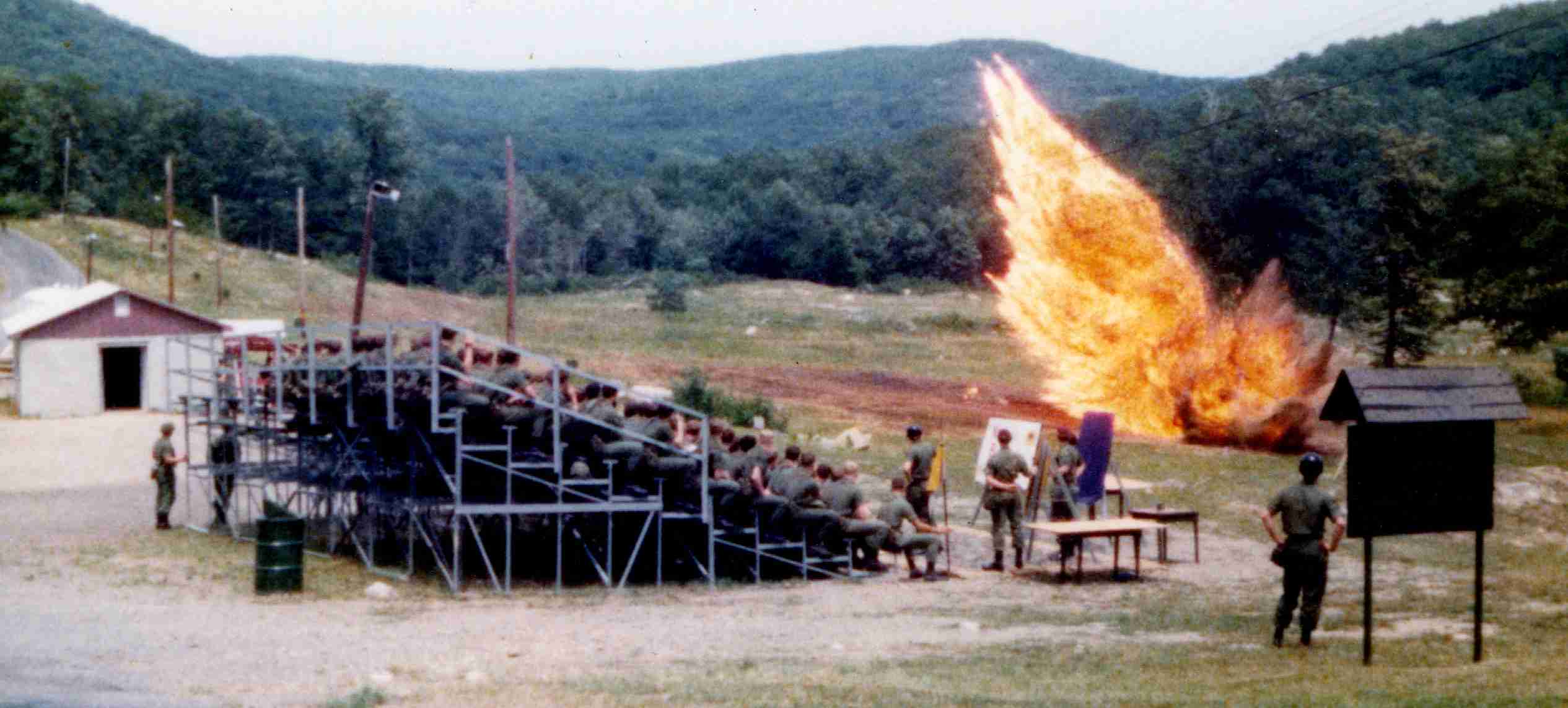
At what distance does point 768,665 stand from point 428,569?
9.52 metres

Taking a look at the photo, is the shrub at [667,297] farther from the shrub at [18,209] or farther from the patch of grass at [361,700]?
the patch of grass at [361,700]

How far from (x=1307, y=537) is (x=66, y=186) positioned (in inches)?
3911

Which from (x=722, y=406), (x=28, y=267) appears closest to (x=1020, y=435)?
(x=722, y=406)

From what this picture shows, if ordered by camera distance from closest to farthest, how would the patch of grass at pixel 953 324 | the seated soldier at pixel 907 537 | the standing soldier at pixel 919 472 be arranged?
1. the seated soldier at pixel 907 537
2. the standing soldier at pixel 919 472
3. the patch of grass at pixel 953 324

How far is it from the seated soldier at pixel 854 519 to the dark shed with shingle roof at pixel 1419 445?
7777 mm

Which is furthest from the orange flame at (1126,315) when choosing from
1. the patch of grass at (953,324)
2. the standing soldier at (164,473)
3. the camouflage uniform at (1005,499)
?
the patch of grass at (953,324)

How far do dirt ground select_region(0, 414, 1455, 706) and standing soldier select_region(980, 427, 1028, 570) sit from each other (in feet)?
1.50

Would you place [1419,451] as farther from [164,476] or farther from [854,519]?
[164,476]

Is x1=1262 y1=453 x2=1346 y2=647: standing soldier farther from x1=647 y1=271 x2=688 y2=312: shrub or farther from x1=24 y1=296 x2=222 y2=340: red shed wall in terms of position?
x1=647 y1=271 x2=688 y2=312: shrub

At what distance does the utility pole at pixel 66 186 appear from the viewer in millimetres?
99250

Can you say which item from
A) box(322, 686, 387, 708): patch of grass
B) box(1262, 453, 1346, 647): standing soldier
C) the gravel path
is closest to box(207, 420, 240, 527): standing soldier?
box(322, 686, 387, 708): patch of grass

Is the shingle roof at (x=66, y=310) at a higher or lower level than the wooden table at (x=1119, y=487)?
higher

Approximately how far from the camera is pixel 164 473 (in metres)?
25.0

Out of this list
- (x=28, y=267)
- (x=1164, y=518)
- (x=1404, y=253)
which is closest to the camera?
(x=1164, y=518)
